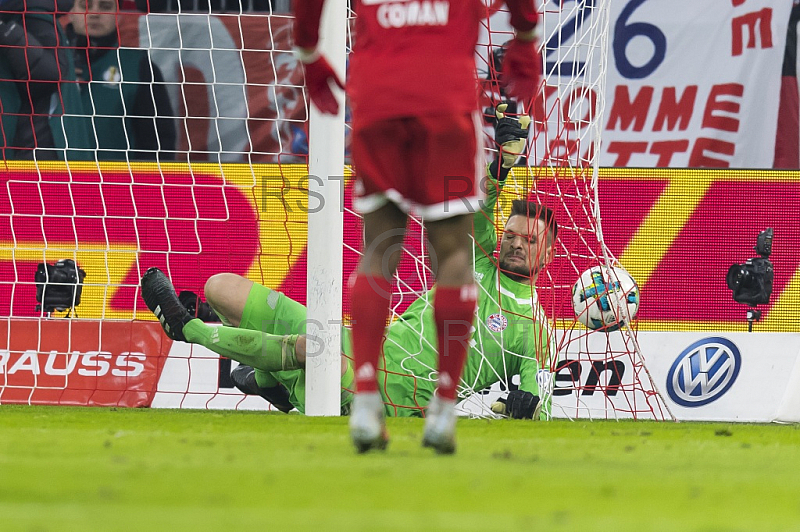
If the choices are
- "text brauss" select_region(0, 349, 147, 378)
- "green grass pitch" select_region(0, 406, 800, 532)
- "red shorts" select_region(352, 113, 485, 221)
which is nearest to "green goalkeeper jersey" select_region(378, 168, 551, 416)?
"text brauss" select_region(0, 349, 147, 378)

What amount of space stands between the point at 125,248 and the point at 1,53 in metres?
1.30

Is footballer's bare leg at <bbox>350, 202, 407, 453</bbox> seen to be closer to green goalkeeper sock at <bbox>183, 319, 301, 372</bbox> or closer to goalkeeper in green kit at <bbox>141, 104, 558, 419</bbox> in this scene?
green goalkeeper sock at <bbox>183, 319, 301, 372</bbox>

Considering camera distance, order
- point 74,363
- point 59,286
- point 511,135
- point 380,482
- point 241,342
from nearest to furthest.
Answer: point 380,482 < point 511,135 < point 241,342 < point 74,363 < point 59,286

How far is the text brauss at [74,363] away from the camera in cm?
575

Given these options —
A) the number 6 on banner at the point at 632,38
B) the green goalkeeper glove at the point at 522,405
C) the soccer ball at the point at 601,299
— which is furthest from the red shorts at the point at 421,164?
the number 6 on banner at the point at 632,38

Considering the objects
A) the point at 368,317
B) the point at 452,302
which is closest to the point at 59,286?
the point at 368,317

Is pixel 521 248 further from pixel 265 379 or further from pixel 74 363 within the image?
pixel 74 363

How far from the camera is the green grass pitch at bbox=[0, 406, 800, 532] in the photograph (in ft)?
4.88

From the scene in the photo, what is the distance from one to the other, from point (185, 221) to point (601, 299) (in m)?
2.72

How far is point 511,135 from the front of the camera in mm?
4391

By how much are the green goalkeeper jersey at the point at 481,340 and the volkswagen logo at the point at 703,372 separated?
1245 millimetres

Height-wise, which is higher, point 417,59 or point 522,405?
point 417,59

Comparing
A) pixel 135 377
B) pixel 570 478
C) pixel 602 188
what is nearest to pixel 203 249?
pixel 135 377

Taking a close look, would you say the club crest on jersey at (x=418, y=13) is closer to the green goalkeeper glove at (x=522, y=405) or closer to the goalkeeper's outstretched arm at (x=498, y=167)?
the goalkeeper's outstretched arm at (x=498, y=167)
